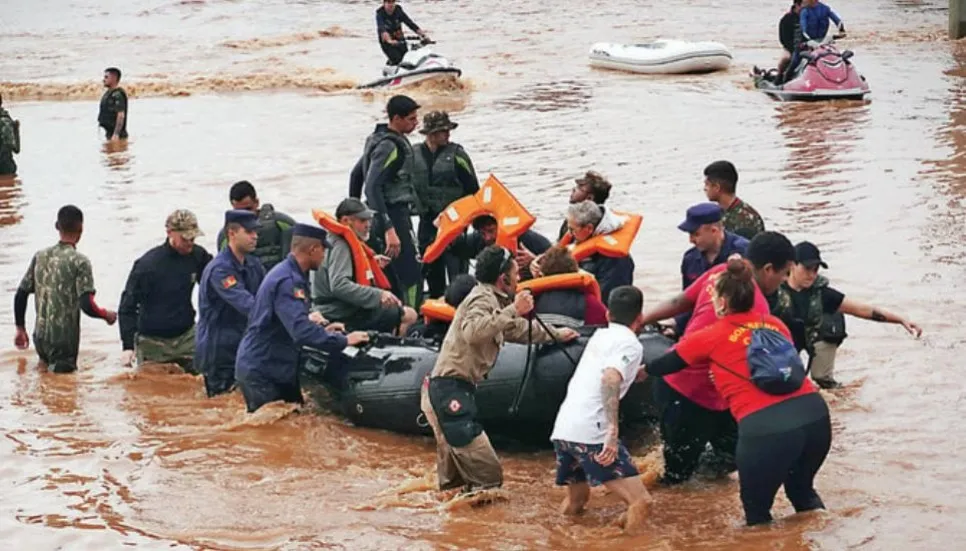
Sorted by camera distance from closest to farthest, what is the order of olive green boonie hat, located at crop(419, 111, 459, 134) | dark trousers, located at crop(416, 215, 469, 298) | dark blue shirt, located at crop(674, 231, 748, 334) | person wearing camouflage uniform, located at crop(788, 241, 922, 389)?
1. dark blue shirt, located at crop(674, 231, 748, 334)
2. person wearing camouflage uniform, located at crop(788, 241, 922, 389)
3. dark trousers, located at crop(416, 215, 469, 298)
4. olive green boonie hat, located at crop(419, 111, 459, 134)

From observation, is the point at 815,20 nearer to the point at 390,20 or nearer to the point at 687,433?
the point at 390,20

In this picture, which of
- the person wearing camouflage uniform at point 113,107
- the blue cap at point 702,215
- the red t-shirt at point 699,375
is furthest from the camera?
the person wearing camouflage uniform at point 113,107

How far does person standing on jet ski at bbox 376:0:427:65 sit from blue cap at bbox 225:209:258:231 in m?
17.1

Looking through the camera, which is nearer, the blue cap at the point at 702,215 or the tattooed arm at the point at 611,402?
the tattooed arm at the point at 611,402

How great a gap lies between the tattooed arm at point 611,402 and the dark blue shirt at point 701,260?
1.21 m

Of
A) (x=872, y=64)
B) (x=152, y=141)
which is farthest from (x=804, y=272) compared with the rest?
(x=872, y=64)

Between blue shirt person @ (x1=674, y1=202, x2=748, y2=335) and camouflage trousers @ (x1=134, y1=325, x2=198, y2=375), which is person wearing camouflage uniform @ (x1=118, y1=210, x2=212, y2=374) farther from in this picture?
blue shirt person @ (x1=674, y1=202, x2=748, y2=335)

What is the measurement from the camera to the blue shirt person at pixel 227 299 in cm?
943

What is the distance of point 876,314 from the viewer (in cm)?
851

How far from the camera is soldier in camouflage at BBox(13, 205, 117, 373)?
1041 centimetres

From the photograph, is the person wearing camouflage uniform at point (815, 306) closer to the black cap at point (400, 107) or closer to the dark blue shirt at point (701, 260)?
the dark blue shirt at point (701, 260)

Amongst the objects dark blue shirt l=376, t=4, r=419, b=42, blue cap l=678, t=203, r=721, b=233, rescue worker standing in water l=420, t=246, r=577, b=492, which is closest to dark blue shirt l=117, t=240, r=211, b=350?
rescue worker standing in water l=420, t=246, r=577, b=492

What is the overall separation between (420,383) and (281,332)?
35.3 inches

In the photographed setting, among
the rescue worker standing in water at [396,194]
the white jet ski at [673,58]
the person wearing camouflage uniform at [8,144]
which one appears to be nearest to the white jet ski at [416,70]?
the white jet ski at [673,58]
